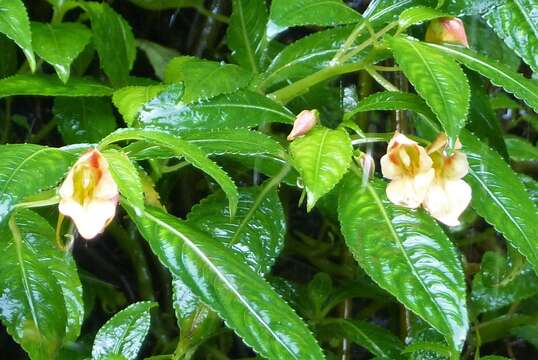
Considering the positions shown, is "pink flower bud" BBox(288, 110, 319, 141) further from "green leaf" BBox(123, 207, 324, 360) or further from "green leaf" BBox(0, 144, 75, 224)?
"green leaf" BBox(0, 144, 75, 224)

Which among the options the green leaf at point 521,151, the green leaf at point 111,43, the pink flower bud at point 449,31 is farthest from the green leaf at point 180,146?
the green leaf at point 521,151

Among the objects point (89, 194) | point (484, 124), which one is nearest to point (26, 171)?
point (89, 194)

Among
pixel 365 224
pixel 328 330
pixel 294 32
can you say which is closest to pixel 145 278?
pixel 328 330

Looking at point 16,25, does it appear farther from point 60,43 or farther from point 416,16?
point 416,16

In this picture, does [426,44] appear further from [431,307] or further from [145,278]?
[145,278]

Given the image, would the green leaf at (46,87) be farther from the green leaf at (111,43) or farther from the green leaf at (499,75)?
the green leaf at (499,75)
